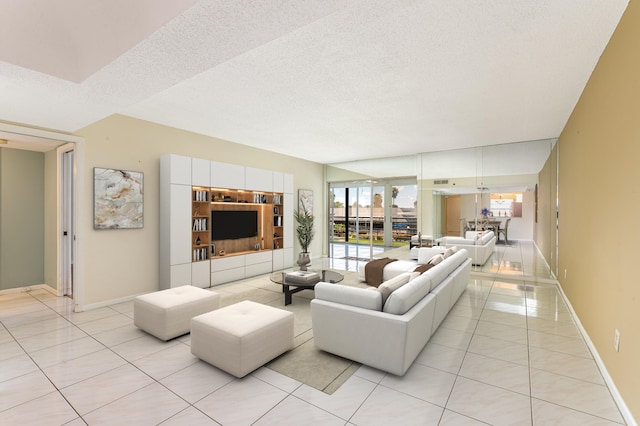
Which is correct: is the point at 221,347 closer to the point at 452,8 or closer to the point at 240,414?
the point at 240,414

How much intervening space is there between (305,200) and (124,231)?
15.0 feet

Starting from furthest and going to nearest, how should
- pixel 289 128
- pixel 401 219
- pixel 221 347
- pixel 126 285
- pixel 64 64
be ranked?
1. pixel 401 219
2. pixel 289 128
3. pixel 126 285
4. pixel 221 347
5. pixel 64 64

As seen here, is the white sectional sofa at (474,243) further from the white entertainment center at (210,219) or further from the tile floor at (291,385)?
the white entertainment center at (210,219)

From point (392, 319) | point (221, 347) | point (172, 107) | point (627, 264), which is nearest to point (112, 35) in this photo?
point (172, 107)

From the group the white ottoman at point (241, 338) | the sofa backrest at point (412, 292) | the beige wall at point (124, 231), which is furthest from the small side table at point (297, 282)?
the beige wall at point (124, 231)

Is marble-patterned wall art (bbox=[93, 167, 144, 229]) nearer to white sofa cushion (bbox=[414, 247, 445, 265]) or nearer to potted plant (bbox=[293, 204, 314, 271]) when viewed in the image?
potted plant (bbox=[293, 204, 314, 271])

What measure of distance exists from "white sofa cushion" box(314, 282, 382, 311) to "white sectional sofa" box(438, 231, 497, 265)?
524 centimetres

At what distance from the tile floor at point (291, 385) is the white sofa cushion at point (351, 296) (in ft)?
1.96

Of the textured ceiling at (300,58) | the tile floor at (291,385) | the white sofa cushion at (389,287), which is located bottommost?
the tile floor at (291,385)

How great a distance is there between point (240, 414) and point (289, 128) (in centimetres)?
442

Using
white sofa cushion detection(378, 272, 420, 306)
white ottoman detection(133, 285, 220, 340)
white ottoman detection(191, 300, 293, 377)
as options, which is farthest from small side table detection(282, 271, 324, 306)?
white sofa cushion detection(378, 272, 420, 306)

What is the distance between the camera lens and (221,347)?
261 cm

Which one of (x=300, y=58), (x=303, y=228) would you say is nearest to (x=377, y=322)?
(x=300, y=58)

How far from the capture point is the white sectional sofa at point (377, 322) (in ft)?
8.27
